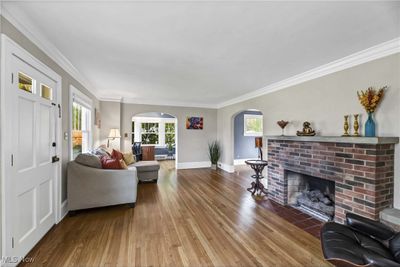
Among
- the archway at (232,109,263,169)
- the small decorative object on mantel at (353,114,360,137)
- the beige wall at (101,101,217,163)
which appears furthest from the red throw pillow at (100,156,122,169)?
the archway at (232,109,263,169)

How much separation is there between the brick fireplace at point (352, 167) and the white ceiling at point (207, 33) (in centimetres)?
125

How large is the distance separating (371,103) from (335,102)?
0.55 m

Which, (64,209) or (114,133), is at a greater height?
(114,133)

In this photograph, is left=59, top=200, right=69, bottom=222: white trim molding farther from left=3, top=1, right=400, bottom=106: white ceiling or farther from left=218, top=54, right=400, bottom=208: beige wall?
left=218, top=54, right=400, bottom=208: beige wall

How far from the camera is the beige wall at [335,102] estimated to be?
215 centimetres

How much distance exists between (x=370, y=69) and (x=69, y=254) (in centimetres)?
434

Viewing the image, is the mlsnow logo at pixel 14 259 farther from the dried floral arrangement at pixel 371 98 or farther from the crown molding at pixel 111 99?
the crown molding at pixel 111 99

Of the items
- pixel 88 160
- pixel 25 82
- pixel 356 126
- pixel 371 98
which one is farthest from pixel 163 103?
pixel 371 98

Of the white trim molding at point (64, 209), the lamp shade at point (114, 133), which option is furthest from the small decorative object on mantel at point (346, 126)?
the lamp shade at point (114, 133)

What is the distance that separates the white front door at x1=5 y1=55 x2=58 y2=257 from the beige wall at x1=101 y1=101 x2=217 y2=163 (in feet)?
11.1

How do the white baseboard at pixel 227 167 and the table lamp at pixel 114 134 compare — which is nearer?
the table lamp at pixel 114 134

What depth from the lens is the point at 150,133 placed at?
8633mm

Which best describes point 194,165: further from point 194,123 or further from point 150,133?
point 150,133

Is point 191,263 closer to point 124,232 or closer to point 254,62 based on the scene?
point 124,232
